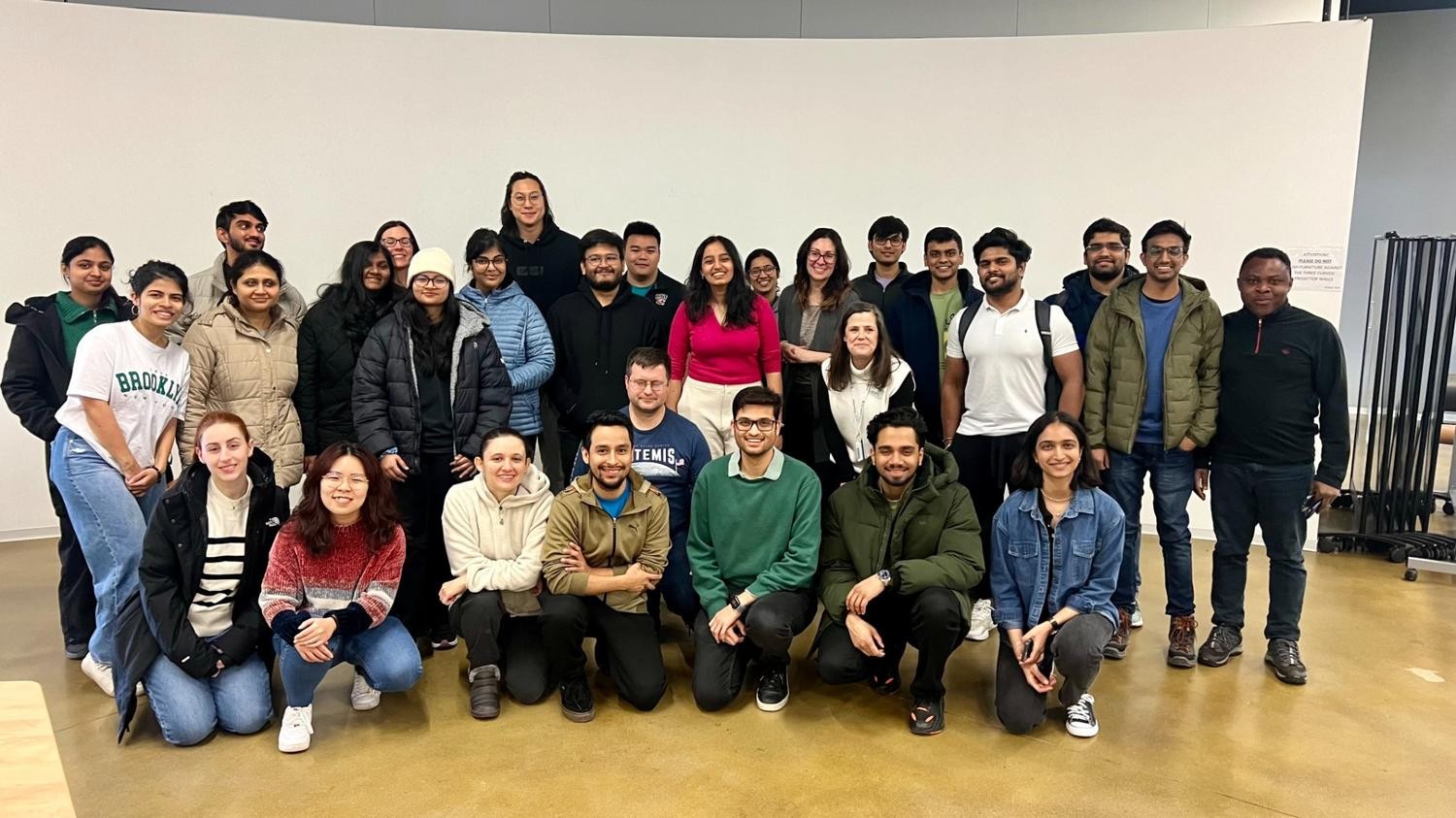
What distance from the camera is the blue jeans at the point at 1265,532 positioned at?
3.41 metres

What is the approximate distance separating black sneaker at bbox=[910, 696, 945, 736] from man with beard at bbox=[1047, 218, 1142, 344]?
1.69m

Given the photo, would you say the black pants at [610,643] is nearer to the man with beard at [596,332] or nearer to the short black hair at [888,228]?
the man with beard at [596,332]

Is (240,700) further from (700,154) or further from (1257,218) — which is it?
(1257,218)

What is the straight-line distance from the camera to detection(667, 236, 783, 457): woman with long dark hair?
3799mm

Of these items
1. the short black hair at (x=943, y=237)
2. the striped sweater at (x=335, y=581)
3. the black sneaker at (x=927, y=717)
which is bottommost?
the black sneaker at (x=927, y=717)

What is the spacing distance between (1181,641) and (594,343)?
2723mm

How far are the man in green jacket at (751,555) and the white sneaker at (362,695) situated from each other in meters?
1.13

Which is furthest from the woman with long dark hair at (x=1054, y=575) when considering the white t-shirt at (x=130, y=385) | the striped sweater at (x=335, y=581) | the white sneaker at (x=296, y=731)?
the white t-shirt at (x=130, y=385)

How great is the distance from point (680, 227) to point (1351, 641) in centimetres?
435

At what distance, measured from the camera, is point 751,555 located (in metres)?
3.25

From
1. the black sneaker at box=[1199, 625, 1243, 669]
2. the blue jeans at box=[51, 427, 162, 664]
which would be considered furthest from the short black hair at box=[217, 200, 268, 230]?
the black sneaker at box=[1199, 625, 1243, 669]

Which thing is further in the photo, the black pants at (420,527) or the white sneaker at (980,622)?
the white sneaker at (980,622)

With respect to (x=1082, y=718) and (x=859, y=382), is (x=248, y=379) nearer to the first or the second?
(x=859, y=382)

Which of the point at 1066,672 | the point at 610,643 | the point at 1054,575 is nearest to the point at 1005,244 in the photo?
the point at 1054,575
